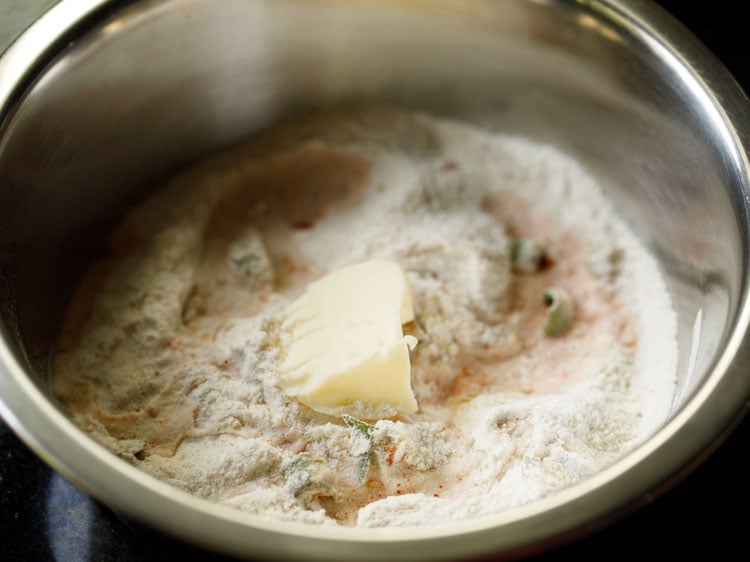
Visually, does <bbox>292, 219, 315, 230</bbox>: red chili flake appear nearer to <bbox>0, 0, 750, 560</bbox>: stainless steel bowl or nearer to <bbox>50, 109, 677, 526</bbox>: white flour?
<bbox>50, 109, 677, 526</bbox>: white flour

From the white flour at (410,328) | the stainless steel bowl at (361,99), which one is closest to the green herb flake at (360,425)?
the white flour at (410,328)

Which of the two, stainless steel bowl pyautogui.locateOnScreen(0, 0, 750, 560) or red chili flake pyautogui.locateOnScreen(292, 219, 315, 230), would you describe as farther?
red chili flake pyautogui.locateOnScreen(292, 219, 315, 230)

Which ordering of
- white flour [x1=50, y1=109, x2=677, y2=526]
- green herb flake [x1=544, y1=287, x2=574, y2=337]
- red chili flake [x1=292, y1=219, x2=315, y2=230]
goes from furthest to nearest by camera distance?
red chili flake [x1=292, y1=219, x2=315, y2=230]
green herb flake [x1=544, y1=287, x2=574, y2=337]
white flour [x1=50, y1=109, x2=677, y2=526]

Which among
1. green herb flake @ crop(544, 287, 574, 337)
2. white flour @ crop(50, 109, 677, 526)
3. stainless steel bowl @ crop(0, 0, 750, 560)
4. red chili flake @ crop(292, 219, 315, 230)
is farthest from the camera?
red chili flake @ crop(292, 219, 315, 230)

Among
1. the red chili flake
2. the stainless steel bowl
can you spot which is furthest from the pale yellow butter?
the stainless steel bowl

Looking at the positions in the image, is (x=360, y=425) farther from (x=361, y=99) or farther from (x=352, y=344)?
(x=361, y=99)

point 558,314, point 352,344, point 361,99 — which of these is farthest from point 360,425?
point 361,99
